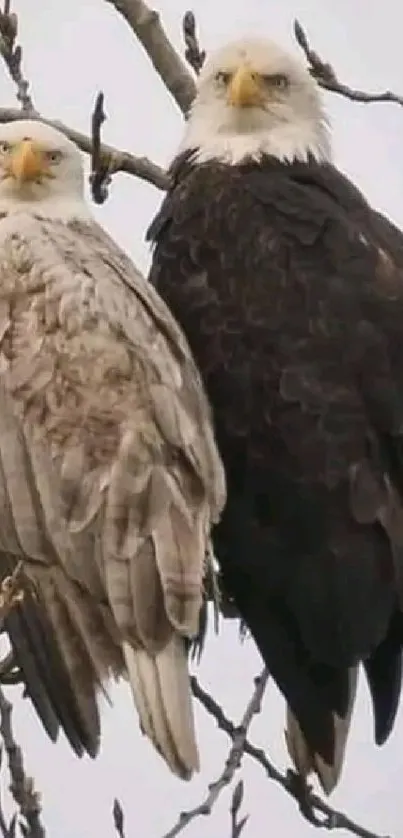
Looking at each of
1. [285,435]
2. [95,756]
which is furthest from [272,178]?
[95,756]

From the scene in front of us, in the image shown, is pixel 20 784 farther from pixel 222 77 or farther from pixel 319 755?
pixel 222 77

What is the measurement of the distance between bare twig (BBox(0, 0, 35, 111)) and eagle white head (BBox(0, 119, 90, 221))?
0.49m

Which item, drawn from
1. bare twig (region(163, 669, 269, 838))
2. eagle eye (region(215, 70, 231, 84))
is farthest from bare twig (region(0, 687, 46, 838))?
eagle eye (region(215, 70, 231, 84))

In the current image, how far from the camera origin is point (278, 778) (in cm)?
550

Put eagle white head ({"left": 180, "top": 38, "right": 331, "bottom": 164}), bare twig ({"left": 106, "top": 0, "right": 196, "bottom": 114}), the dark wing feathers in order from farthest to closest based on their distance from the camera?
bare twig ({"left": 106, "top": 0, "right": 196, "bottom": 114}) < eagle white head ({"left": 180, "top": 38, "right": 331, "bottom": 164}) < the dark wing feathers

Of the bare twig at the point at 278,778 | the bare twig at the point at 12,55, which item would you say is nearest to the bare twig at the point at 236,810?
the bare twig at the point at 278,778

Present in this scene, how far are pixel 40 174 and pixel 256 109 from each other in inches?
22.5

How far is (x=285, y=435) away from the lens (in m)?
5.66

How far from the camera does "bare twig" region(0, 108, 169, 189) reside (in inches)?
258

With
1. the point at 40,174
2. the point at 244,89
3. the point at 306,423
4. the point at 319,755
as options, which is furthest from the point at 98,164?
the point at 319,755

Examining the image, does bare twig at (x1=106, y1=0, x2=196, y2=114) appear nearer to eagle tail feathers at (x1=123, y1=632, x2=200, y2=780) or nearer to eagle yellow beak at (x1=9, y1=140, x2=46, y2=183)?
eagle yellow beak at (x1=9, y1=140, x2=46, y2=183)

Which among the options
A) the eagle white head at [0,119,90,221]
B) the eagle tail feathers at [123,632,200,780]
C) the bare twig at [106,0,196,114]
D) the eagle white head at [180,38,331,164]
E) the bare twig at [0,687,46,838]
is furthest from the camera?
the bare twig at [106,0,196,114]

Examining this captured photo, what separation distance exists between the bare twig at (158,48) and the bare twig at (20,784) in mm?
2487

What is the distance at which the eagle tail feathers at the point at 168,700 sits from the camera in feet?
16.8
